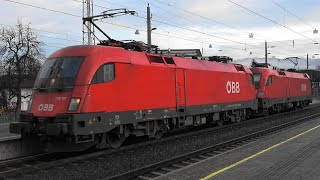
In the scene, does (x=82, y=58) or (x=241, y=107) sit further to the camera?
(x=241, y=107)

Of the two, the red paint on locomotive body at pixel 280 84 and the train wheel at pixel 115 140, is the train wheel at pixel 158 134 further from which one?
the red paint on locomotive body at pixel 280 84

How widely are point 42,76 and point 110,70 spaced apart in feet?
6.71

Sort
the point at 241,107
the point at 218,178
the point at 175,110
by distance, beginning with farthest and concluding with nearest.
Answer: the point at 241,107 → the point at 175,110 → the point at 218,178

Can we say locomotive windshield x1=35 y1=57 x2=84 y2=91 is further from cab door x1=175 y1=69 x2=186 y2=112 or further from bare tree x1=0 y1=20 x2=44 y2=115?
bare tree x1=0 y1=20 x2=44 y2=115

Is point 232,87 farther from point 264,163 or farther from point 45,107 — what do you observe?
point 45,107

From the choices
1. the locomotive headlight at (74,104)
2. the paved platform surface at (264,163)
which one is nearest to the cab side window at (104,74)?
the locomotive headlight at (74,104)

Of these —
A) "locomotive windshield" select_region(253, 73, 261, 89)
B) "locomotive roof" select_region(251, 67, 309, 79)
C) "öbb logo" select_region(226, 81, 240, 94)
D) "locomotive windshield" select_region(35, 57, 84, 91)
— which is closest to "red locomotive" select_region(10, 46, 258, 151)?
"locomotive windshield" select_region(35, 57, 84, 91)

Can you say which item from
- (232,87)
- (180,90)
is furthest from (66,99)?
(232,87)

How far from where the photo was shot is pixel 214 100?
19188 millimetres

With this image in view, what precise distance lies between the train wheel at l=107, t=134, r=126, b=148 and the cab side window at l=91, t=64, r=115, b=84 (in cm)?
188

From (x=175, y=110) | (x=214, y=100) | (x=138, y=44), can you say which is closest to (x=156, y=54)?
(x=138, y=44)

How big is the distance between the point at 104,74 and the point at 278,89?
67.7ft

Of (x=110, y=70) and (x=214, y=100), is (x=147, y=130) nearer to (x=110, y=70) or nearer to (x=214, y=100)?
(x=110, y=70)

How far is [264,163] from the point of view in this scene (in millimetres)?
10359
